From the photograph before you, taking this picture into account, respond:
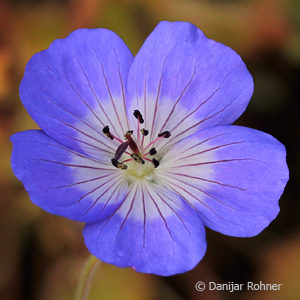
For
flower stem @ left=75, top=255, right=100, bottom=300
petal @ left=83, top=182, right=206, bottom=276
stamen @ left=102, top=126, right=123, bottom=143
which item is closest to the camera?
petal @ left=83, top=182, right=206, bottom=276

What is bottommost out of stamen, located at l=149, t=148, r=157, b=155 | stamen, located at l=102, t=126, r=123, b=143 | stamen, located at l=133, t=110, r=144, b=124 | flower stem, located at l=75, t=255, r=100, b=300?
flower stem, located at l=75, t=255, r=100, b=300

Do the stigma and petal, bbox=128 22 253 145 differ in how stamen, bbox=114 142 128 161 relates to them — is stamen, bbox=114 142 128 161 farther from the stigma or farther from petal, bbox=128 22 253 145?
petal, bbox=128 22 253 145

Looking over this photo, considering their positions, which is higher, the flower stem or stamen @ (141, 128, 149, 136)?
stamen @ (141, 128, 149, 136)

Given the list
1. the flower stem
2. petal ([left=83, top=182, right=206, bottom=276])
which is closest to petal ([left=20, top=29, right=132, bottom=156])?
petal ([left=83, top=182, right=206, bottom=276])

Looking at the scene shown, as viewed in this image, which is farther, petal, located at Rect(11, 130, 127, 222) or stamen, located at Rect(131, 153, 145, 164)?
stamen, located at Rect(131, 153, 145, 164)

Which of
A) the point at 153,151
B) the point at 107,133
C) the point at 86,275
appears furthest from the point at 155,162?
the point at 86,275

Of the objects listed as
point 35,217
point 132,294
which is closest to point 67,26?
point 35,217

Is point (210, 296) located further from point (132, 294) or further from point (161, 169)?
point (161, 169)
